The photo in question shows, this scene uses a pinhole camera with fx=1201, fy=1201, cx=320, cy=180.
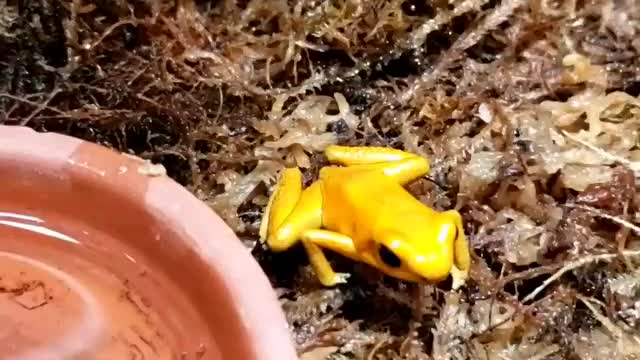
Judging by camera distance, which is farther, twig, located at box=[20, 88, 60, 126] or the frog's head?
twig, located at box=[20, 88, 60, 126]

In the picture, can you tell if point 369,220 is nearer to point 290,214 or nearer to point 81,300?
point 290,214

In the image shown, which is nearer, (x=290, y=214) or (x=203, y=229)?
(x=203, y=229)

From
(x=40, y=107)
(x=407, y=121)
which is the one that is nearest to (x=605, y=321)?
(x=407, y=121)

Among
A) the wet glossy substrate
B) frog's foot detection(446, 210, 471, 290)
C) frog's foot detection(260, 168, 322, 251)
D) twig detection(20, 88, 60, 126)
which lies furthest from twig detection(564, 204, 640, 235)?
twig detection(20, 88, 60, 126)

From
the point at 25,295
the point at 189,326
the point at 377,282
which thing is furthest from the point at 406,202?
the point at 25,295

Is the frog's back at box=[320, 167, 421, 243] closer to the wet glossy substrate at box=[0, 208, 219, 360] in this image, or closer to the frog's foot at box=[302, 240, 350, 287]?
the frog's foot at box=[302, 240, 350, 287]

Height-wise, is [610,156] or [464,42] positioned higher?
[464,42]
